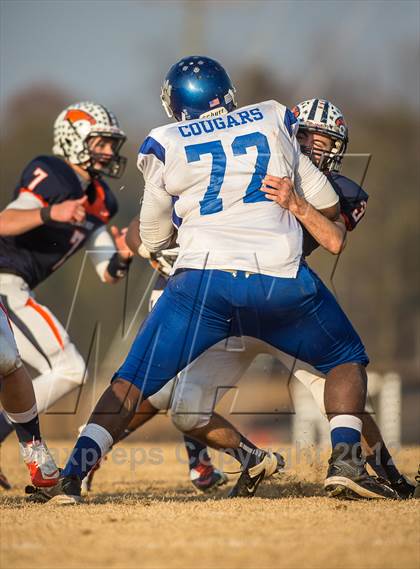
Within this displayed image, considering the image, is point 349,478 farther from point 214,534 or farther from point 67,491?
point 67,491

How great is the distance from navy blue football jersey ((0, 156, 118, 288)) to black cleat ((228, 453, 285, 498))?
2264mm

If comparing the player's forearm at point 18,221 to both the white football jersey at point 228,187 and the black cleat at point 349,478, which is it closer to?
the white football jersey at point 228,187

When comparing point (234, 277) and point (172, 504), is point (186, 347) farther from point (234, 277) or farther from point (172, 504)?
point (172, 504)

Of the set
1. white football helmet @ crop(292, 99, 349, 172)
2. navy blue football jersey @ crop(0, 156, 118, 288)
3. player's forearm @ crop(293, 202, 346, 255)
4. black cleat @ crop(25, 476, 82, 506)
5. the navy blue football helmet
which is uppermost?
the navy blue football helmet

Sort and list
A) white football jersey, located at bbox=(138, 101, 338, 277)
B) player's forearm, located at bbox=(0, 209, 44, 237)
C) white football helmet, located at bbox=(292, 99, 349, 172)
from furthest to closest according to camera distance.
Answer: player's forearm, located at bbox=(0, 209, 44, 237), white football helmet, located at bbox=(292, 99, 349, 172), white football jersey, located at bbox=(138, 101, 338, 277)

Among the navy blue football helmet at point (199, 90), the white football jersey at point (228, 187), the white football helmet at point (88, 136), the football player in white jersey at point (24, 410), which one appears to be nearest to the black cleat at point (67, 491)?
the football player in white jersey at point (24, 410)

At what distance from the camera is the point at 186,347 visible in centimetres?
450

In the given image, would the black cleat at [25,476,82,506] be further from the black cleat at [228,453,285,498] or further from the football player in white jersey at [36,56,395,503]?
the black cleat at [228,453,285,498]

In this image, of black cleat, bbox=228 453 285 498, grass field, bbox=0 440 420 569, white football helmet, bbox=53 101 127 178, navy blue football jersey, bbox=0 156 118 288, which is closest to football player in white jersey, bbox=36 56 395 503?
grass field, bbox=0 440 420 569

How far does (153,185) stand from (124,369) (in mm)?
883

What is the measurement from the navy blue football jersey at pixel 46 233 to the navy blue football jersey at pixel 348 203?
2.08 m

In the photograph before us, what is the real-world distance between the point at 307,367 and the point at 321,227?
0.84 meters

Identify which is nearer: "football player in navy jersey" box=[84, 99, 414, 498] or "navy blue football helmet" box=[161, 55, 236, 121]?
"navy blue football helmet" box=[161, 55, 236, 121]

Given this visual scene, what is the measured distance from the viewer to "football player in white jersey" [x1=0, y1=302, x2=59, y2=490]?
4.79m
